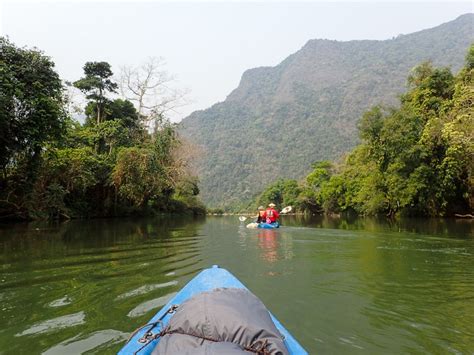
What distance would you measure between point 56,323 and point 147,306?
108cm

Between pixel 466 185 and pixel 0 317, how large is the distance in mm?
26699

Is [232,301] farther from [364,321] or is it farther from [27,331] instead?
[27,331]

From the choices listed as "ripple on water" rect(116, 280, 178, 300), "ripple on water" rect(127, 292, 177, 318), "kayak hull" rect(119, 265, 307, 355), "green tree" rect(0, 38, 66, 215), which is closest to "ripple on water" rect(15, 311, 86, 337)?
"ripple on water" rect(127, 292, 177, 318)

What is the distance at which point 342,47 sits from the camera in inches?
6767

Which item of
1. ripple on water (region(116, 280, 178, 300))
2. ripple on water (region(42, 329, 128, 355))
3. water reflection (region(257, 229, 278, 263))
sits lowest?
A: ripple on water (region(42, 329, 128, 355))

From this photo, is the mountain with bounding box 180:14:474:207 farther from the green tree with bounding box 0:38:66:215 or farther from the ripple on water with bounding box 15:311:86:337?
the ripple on water with bounding box 15:311:86:337

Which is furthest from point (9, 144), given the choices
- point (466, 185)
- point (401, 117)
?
point (466, 185)

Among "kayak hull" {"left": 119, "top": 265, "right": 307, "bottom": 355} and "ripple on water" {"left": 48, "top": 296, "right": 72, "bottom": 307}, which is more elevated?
"kayak hull" {"left": 119, "top": 265, "right": 307, "bottom": 355}

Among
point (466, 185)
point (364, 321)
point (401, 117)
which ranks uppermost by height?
point (401, 117)

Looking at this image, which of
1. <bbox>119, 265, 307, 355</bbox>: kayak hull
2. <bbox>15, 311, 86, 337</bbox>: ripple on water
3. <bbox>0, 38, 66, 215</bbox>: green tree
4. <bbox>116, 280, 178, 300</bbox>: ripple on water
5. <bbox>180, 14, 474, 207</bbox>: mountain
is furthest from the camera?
<bbox>180, 14, 474, 207</bbox>: mountain

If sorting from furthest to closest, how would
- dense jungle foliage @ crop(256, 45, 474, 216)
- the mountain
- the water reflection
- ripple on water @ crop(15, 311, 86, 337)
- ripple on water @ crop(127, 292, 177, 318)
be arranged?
the mountain < dense jungle foliage @ crop(256, 45, 474, 216) < the water reflection < ripple on water @ crop(127, 292, 177, 318) < ripple on water @ crop(15, 311, 86, 337)

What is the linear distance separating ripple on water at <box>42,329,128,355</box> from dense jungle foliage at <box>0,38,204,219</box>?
13370mm

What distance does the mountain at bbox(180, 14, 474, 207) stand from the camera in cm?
9119

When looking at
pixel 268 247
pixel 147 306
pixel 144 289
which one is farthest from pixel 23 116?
pixel 147 306
